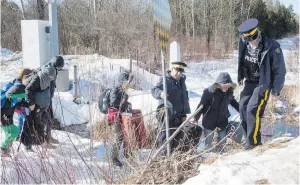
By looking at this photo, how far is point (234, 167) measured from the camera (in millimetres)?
2281

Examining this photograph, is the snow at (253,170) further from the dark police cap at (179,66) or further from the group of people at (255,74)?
the dark police cap at (179,66)

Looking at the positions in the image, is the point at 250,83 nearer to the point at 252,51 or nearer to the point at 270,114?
the point at 252,51

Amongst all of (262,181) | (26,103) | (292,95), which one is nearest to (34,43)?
(26,103)

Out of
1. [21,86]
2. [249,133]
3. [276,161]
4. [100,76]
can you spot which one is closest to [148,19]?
[100,76]

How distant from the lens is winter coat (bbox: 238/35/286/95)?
3514mm

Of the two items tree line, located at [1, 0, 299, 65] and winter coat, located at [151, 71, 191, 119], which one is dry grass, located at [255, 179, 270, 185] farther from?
tree line, located at [1, 0, 299, 65]

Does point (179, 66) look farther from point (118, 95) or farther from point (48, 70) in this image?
point (48, 70)

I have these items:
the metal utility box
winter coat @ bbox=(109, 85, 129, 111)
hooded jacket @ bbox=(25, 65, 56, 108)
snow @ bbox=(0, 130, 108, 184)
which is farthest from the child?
the metal utility box

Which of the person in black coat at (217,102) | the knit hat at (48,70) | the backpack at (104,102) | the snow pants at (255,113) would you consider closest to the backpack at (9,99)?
the knit hat at (48,70)

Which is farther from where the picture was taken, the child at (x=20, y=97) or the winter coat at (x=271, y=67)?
the child at (x=20, y=97)

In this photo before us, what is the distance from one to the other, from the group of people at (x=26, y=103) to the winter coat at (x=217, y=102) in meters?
2.21

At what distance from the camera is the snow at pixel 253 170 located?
2.12 metres

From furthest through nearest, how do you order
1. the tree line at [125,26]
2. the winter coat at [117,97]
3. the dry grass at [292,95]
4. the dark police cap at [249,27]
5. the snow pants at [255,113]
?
the tree line at [125,26] → the dry grass at [292,95] → the winter coat at [117,97] → the snow pants at [255,113] → the dark police cap at [249,27]

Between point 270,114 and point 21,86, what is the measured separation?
6748mm
